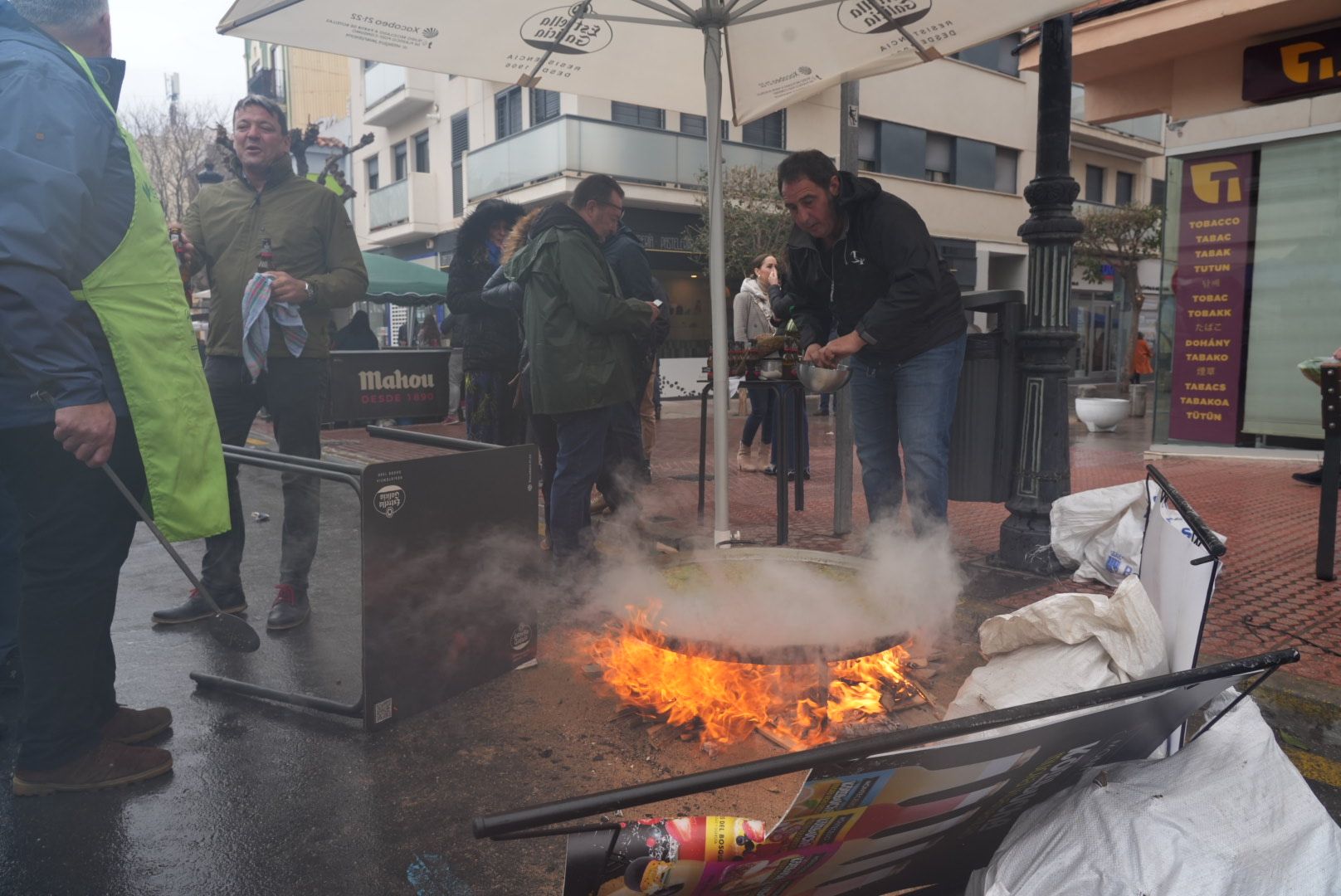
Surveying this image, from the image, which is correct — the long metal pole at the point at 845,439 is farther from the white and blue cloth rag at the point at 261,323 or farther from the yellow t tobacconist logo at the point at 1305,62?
the yellow t tobacconist logo at the point at 1305,62

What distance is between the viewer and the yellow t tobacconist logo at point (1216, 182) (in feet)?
31.6

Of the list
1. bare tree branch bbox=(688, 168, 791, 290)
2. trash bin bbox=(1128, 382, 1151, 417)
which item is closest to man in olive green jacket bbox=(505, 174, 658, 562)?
trash bin bbox=(1128, 382, 1151, 417)

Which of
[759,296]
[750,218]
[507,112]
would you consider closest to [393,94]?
[507,112]

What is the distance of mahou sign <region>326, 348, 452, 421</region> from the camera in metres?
11.8

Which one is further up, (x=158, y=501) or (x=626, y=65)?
(x=626, y=65)

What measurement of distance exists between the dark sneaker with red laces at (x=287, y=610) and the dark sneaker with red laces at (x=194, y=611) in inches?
6.6

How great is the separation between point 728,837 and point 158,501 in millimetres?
2156

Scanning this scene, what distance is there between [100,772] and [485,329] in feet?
12.1

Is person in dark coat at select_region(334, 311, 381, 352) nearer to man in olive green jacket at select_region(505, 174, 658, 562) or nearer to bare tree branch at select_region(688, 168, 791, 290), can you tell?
bare tree branch at select_region(688, 168, 791, 290)

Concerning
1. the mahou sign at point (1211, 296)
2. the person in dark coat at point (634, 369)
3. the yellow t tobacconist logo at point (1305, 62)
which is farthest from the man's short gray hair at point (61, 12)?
the mahou sign at point (1211, 296)

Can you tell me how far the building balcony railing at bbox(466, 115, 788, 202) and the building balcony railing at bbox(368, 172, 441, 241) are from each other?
4907 mm

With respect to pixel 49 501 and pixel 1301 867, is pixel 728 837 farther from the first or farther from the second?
pixel 49 501

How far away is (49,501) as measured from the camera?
250 cm

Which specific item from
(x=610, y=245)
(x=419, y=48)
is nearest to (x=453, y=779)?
(x=419, y=48)
